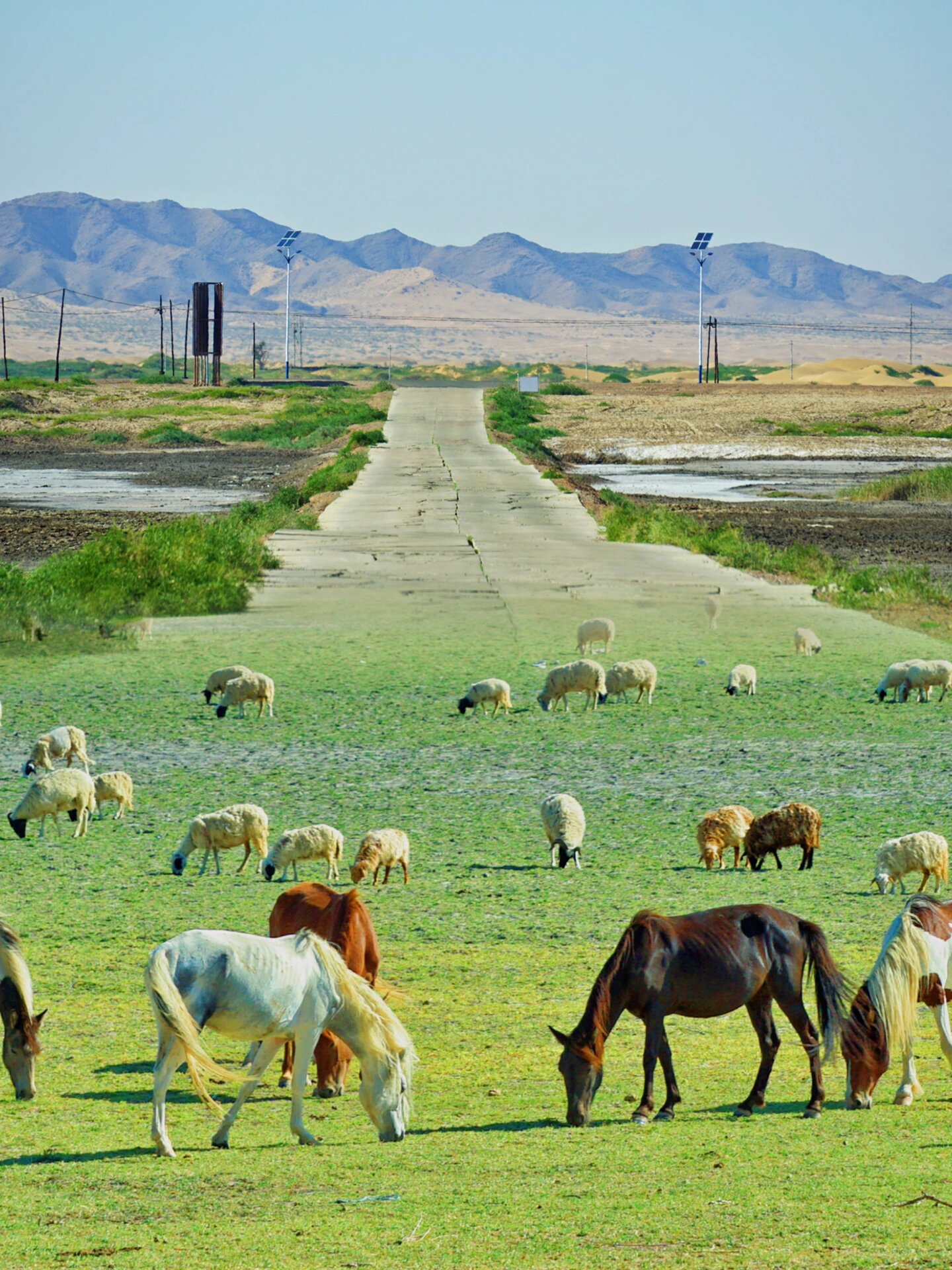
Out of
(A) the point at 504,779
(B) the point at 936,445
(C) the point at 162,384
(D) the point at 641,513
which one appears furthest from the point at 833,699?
(C) the point at 162,384

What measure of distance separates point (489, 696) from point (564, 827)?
5.84m

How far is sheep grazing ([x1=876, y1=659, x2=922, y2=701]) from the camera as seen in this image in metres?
18.4

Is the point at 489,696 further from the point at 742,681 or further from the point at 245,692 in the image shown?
the point at 742,681

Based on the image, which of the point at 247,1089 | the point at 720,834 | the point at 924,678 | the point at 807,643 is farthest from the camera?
the point at 807,643

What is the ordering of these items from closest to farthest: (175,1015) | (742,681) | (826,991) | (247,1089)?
(175,1015), (247,1089), (826,991), (742,681)

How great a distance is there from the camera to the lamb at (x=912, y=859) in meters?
11.0

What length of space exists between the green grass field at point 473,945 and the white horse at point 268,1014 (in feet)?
0.63

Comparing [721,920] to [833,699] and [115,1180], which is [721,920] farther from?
[833,699]

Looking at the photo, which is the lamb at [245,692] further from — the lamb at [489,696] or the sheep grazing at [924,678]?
the sheep grazing at [924,678]

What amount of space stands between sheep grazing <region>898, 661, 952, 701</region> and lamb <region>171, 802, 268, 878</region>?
29.0 ft

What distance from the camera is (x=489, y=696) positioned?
697 inches

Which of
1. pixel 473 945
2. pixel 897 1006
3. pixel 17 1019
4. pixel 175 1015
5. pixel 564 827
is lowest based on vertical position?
pixel 473 945

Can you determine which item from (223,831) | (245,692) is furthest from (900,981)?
(245,692)

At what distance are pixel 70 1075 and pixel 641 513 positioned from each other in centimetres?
3201
